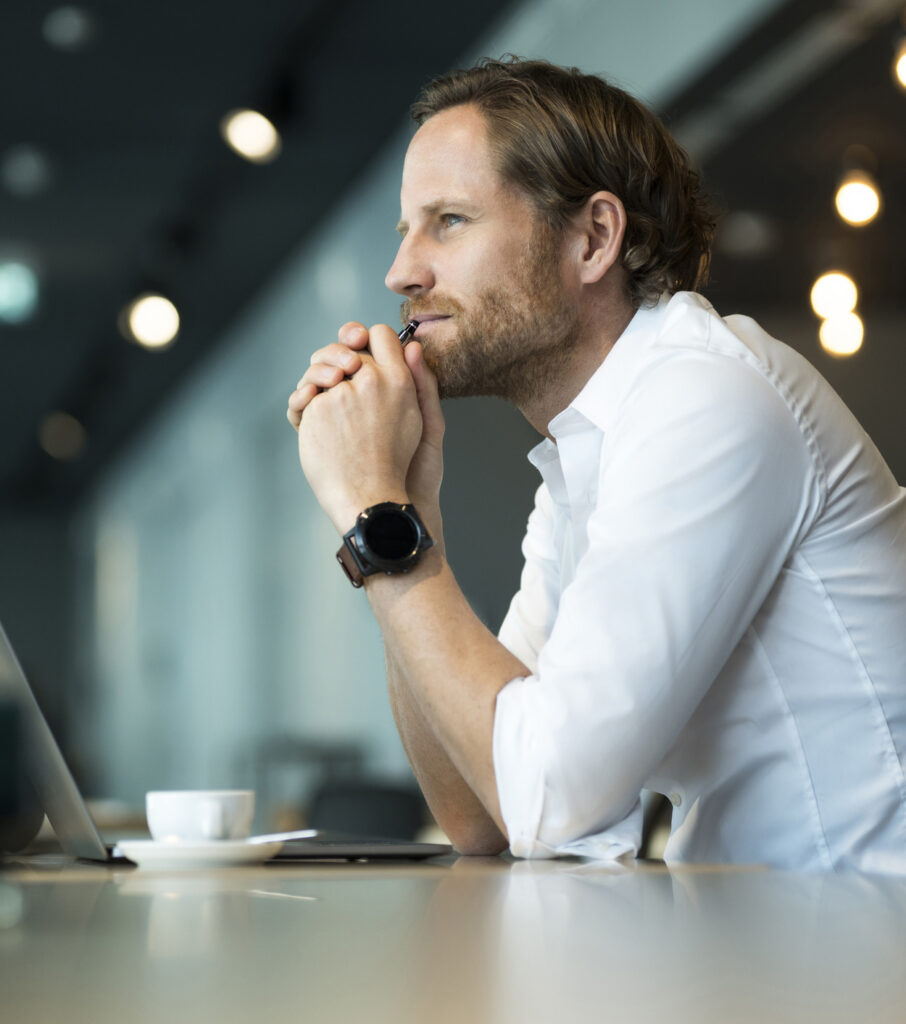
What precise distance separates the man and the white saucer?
20cm

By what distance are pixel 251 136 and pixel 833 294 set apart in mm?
2696

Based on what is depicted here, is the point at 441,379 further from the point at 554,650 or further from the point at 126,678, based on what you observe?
the point at 126,678

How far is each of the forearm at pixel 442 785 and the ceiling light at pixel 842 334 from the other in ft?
7.13

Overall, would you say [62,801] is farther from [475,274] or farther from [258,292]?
[258,292]

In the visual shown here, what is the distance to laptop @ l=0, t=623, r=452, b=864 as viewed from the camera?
0.81 m

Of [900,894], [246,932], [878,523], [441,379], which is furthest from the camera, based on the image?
[441,379]

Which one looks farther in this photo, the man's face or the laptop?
the man's face

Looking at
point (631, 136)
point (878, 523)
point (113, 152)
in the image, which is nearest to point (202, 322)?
point (113, 152)

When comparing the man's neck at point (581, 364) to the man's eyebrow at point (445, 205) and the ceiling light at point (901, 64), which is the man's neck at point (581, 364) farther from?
the ceiling light at point (901, 64)

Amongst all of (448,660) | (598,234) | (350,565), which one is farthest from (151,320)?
(448,660)

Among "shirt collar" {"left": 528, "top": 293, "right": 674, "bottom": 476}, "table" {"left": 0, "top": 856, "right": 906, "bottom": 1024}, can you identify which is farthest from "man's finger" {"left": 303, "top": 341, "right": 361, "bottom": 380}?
"table" {"left": 0, "top": 856, "right": 906, "bottom": 1024}

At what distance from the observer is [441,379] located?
1.36 metres

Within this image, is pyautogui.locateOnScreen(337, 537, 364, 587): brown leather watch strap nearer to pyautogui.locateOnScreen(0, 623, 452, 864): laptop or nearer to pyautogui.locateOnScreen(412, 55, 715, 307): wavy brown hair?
pyautogui.locateOnScreen(0, 623, 452, 864): laptop

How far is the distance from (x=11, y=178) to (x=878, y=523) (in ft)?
15.0
